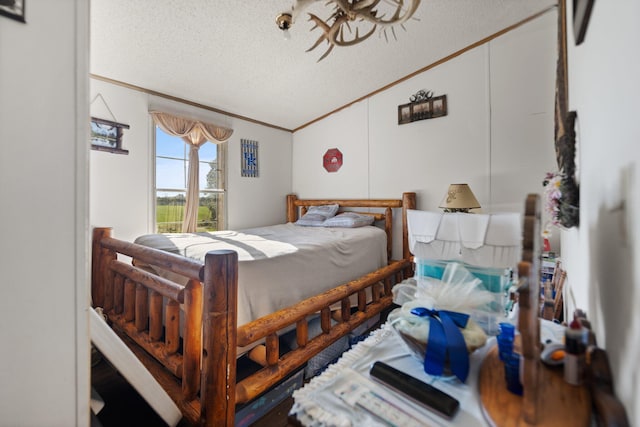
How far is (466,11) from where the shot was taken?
7.61 feet

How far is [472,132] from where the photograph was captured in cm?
288

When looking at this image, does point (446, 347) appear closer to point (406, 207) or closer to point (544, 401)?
point (544, 401)

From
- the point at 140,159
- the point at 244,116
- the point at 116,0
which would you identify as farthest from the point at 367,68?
the point at 140,159

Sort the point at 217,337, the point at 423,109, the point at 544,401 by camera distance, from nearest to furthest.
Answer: the point at 544,401 → the point at 217,337 → the point at 423,109

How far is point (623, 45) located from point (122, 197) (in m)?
3.54

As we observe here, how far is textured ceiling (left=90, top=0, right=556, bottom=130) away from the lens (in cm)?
206

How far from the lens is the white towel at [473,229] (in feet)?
2.89

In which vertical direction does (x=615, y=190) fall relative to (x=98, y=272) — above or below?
above

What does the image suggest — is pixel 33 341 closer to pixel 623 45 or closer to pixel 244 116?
pixel 623 45

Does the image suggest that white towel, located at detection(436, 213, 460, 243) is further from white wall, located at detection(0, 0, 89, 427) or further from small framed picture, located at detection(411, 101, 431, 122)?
small framed picture, located at detection(411, 101, 431, 122)

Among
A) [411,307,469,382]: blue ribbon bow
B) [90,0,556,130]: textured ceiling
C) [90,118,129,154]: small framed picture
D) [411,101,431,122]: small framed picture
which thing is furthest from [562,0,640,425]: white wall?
[90,118,129,154]: small framed picture

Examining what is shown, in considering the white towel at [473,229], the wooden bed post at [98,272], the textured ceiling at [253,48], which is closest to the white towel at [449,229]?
the white towel at [473,229]

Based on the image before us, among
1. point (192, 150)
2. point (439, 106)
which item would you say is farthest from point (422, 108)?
point (192, 150)

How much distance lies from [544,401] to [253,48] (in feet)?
9.69
